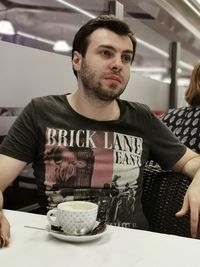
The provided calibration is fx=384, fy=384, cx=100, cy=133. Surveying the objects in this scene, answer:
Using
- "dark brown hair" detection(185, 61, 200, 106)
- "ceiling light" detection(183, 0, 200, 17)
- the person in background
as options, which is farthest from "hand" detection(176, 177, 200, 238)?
"ceiling light" detection(183, 0, 200, 17)

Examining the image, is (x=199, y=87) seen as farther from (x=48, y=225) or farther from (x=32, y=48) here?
(x=48, y=225)

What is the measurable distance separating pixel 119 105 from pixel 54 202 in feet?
1.65

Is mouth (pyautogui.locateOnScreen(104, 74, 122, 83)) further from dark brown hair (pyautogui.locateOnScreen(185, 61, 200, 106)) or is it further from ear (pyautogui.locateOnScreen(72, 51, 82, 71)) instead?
Result: dark brown hair (pyautogui.locateOnScreen(185, 61, 200, 106))

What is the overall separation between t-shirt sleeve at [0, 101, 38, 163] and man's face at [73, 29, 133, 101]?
266 mm

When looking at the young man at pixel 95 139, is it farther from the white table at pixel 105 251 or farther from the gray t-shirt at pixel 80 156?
the white table at pixel 105 251

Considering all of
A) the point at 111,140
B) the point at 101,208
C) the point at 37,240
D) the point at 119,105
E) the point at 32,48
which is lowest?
the point at 101,208

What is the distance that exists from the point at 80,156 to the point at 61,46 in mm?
1061

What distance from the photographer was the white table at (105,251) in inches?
31.0

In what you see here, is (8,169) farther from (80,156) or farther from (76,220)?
(76,220)

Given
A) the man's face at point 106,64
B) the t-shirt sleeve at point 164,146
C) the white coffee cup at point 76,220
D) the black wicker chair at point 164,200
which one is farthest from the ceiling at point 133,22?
the white coffee cup at point 76,220

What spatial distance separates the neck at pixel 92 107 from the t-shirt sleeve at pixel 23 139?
7.0 inches

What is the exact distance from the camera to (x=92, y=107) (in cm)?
157

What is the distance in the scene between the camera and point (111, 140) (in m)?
1.53

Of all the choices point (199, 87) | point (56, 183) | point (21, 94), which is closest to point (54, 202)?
point (56, 183)
